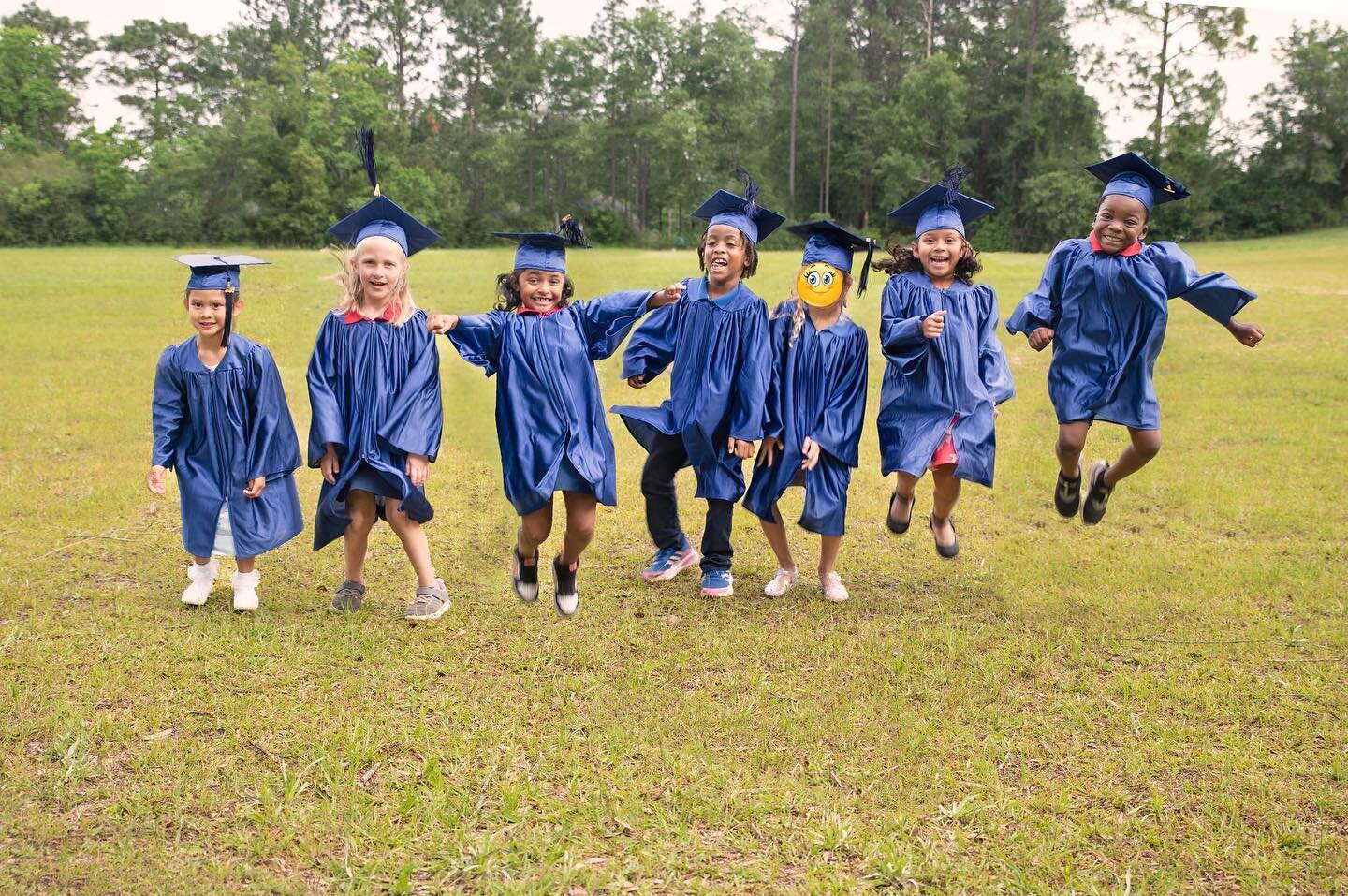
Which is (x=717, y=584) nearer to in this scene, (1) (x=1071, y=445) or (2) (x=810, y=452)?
(2) (x=810, y=452)

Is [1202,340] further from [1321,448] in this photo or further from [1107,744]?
[1107,744]

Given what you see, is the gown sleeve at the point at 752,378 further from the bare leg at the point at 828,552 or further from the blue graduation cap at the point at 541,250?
the blue graduation cap at the point at 541,250

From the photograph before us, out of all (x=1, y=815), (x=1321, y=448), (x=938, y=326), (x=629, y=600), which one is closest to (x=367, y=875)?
(x=1, y=815)

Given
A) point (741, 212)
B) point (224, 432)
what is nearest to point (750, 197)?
point (741, 212)

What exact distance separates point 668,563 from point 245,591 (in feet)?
8.55

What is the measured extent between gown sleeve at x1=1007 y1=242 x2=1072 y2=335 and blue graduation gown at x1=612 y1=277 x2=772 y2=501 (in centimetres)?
149

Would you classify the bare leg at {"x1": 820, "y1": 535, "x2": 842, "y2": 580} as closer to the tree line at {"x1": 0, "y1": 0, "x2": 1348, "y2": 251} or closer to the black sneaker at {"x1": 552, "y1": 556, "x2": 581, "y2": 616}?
the black sneaker at {"x1": 552, "y1": 556, "x2": 581, "y2": 616}

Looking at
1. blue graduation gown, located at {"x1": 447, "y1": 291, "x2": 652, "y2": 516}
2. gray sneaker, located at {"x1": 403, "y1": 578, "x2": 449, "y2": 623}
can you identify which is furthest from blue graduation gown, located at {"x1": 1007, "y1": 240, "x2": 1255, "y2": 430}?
gray sneaker, located at {"x1": 403, "y1": 578, "x2": 449, "y2": 623}

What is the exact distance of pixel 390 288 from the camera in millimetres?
5781

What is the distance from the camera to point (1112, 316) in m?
6.19

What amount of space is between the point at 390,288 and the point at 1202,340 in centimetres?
1396

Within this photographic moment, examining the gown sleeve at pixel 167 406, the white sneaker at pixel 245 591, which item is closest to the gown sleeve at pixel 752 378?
the white sneaker at pixel 245 591

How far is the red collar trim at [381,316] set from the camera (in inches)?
227

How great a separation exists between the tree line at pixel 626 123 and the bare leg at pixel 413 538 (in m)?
9.05
